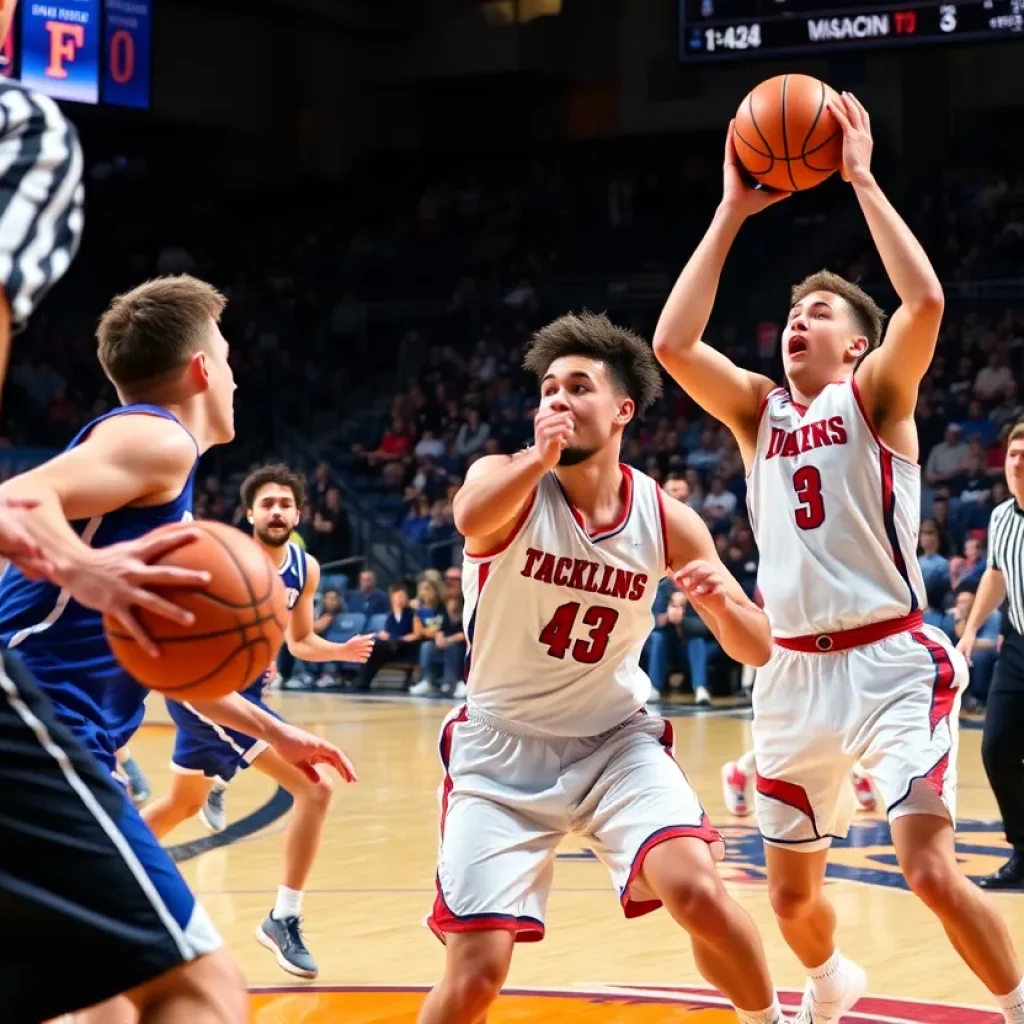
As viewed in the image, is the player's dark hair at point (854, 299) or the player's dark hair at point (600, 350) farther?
the player's dark hair at point (854, 299)

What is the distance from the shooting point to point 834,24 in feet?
38.8

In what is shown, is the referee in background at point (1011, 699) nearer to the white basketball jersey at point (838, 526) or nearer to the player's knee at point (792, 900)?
the white basketball jersey at point (838, 526)

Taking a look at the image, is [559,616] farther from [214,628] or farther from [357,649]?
[357,649]

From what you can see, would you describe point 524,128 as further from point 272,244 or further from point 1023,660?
point 1023,660

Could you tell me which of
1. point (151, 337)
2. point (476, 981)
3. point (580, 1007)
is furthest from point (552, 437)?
point (580, 1007)

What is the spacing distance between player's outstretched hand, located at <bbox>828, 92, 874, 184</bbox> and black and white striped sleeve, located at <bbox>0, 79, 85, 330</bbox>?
9.45ft

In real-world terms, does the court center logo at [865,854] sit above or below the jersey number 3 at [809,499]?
below

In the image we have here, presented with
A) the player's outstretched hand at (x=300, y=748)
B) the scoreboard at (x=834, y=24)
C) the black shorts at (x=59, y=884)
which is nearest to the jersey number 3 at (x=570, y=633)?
the player's outstretched hand at (x=300, y=748)

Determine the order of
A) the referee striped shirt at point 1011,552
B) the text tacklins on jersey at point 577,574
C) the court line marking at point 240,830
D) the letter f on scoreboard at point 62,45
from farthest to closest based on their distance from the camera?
the letter f on scoreboard at point 62,45 → the court line marking at point 240,830 → the referee striped shirt at point 1011,552 → the text tacklins on jersey at point 577,574

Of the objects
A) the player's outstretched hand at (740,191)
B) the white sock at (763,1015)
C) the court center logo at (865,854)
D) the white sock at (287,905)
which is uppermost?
the player's outstretched hand at (740,191)

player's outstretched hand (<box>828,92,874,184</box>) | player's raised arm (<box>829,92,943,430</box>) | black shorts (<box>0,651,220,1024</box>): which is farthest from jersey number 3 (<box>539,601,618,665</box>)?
black shorts (<box>0,651,220,1024</box>)

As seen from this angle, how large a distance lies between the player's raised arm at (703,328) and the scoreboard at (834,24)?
7056mm

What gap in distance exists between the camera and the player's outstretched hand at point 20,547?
2.59 m

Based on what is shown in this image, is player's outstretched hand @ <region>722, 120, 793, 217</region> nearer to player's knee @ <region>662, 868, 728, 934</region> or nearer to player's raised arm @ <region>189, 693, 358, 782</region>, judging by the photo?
player's knee @ <region>662, 868, 728, 934</region>
